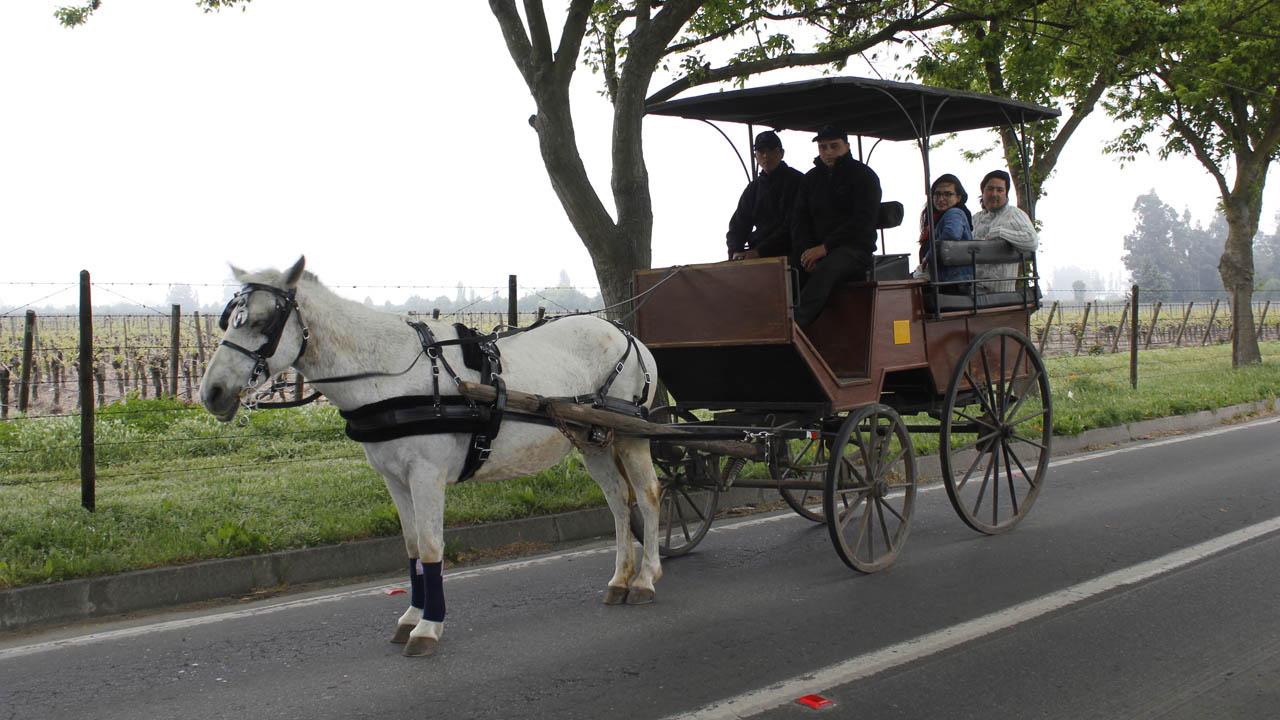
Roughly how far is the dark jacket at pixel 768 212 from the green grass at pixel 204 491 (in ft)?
7.81

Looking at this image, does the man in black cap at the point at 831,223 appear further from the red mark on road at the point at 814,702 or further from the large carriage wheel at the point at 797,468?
the red mark on road at the point at 814,702

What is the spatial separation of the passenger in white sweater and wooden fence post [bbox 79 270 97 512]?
6.61 metres

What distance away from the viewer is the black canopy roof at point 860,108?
7039 millimetres

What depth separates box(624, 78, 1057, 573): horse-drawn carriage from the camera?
660 centimetres

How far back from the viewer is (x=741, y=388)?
7.14 meters

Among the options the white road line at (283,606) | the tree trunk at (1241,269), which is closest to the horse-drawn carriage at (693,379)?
the white road line at (283,606)

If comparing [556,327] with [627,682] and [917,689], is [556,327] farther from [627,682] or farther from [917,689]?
[917,689]

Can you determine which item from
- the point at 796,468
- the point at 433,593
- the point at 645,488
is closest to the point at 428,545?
the point at 433,593

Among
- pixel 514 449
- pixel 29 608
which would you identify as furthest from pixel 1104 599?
pixel 29 608

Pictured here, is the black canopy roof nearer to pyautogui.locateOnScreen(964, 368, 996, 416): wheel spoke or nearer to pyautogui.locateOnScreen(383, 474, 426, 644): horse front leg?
pyautogui.locateOnScreen(964, 368, 996, 416): wheel spoke

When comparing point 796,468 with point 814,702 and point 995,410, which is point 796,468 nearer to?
point 995,410

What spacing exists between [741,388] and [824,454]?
46.0 inches

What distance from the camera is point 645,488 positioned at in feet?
20.7

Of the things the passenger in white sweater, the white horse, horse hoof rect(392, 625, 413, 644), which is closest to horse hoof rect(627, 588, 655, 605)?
the white horse
